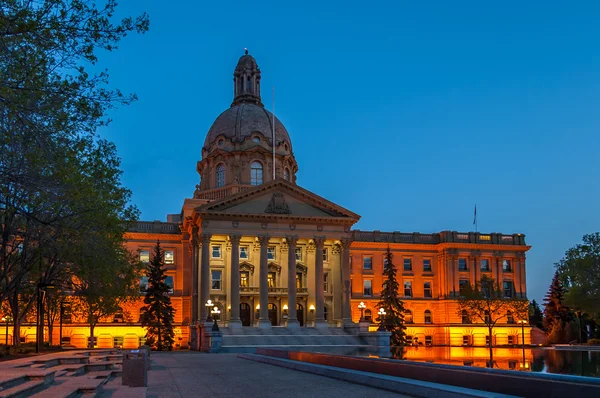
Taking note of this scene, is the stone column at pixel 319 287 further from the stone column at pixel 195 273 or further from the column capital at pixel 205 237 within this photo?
the stone column at pixel 195 273

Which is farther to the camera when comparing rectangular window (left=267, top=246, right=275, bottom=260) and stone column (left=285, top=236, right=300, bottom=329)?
rectangular window (left=267, top=246, right=275, bottom=260)

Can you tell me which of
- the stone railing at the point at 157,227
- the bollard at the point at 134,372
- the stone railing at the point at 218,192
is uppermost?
the stone railing at the point at 218,192

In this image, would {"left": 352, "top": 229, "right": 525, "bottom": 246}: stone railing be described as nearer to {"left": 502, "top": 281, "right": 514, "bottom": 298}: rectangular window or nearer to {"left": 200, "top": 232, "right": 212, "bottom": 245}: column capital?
{"left": 502, "top": 281, "right": 514, "bottom": 298}: rectangular window

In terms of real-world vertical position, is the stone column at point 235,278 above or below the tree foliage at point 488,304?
above

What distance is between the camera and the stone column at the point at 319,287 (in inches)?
2477

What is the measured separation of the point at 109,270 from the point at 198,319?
98.1 feet

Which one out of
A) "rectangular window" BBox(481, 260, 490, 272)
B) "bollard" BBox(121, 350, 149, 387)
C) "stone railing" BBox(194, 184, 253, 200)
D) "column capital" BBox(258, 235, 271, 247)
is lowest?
"bollard" BBox(121, 350, 149, 387)

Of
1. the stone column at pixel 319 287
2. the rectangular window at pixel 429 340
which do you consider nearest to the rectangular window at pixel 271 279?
the stone column at pixel 319 287

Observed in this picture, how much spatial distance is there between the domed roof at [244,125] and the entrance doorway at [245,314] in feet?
71.2

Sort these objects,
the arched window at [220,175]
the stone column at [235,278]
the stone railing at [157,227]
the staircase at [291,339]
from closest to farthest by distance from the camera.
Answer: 1. the staircase at [291,339]
2. the stone column at [235,278]
3. the stone railing at [157,227]
4. the arched window at [220,175]

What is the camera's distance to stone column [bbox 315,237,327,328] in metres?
62.9

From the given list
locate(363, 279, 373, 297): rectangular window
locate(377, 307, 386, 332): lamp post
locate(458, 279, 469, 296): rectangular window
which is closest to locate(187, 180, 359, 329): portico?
locate(377, 307, 386, 332): lamp post

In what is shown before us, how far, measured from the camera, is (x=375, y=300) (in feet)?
263

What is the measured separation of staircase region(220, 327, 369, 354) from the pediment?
1064 cm
